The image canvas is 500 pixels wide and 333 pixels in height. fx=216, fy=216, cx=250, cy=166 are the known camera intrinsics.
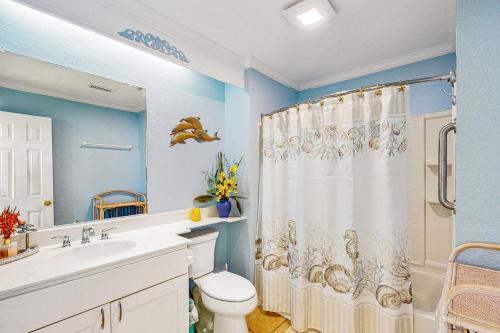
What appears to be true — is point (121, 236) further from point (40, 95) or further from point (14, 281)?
point (40, 95)

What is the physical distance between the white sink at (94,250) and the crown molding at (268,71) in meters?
1.83

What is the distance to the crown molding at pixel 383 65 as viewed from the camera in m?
1.90

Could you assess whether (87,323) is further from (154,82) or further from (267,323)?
(154,82)

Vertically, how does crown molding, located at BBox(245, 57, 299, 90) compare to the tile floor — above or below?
above

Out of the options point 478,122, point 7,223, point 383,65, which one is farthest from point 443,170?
point 7,223

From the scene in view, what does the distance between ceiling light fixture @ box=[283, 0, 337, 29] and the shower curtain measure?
1.85 ft

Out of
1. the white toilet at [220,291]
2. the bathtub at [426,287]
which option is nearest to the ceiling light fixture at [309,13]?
the white toilet at [220,291]

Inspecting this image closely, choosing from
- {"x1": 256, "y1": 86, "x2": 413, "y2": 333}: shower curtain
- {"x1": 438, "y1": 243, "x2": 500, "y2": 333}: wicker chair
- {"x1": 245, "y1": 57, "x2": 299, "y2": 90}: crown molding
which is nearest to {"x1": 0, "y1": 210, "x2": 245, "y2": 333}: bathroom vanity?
{"x1": 256, "y1": 86, "x2": 413, "y2": 333}: shower curtain

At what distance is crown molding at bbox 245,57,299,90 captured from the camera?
2.11 m

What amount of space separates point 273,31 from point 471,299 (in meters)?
1.90

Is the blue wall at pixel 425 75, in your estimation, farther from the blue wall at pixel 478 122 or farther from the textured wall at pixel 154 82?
the textured wall at pixel 154 82

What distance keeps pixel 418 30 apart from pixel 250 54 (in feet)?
4.45

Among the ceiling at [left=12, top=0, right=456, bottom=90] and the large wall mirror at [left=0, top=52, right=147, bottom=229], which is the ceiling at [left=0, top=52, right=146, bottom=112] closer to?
the large wall mirror at [left=0, top=52, right=147, bottom=229]

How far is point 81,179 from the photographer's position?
58.4 inches
